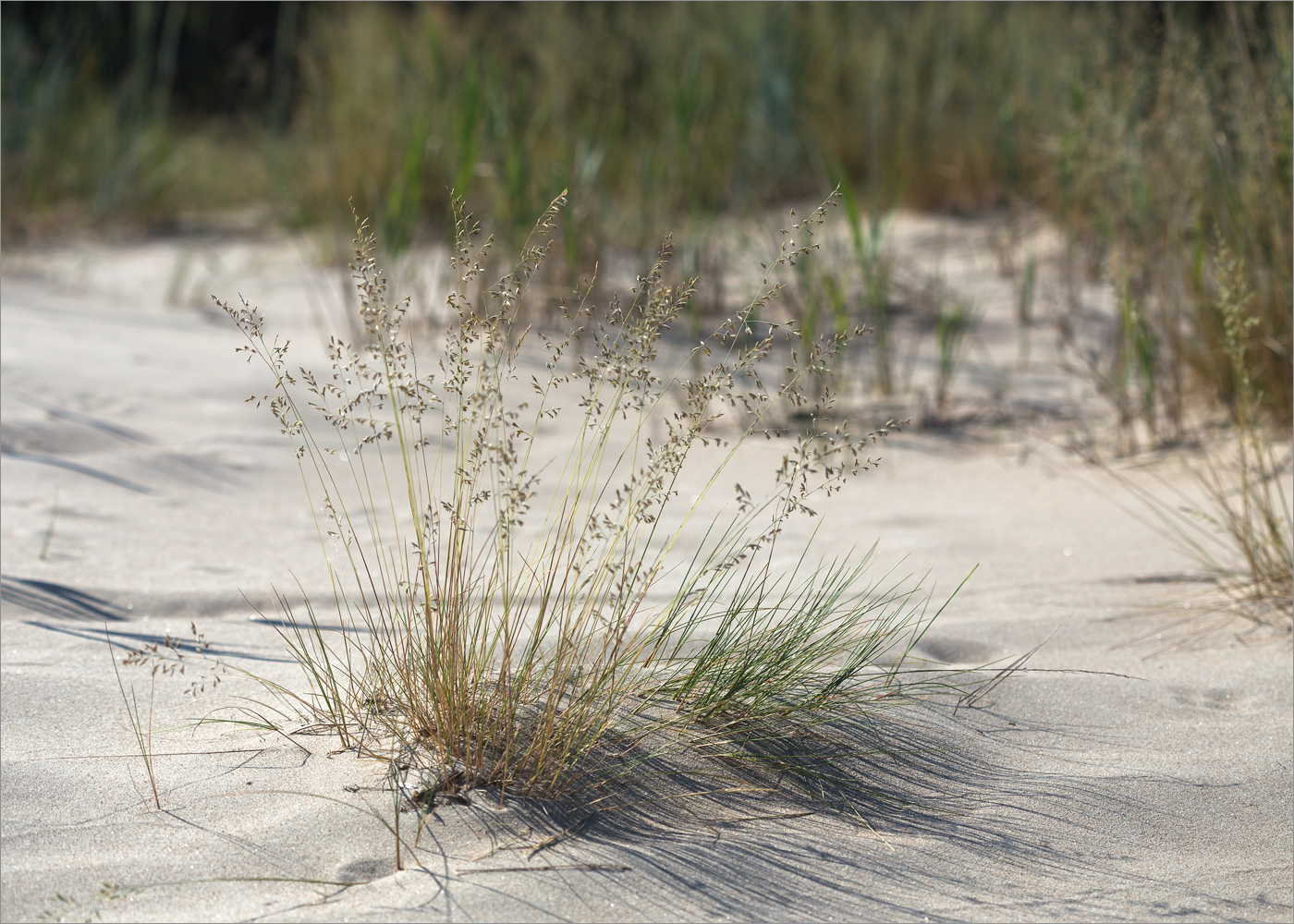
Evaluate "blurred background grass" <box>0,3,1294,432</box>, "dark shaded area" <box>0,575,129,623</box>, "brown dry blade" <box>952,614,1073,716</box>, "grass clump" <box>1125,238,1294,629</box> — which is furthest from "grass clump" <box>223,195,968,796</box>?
"blurred background grass" <box>0,3,1294,432</box>

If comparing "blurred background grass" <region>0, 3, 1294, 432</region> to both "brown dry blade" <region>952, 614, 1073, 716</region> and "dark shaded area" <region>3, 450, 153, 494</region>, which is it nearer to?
"brown dry blade" <region>952, 614, 1073, 716</region>

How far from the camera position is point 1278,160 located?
3268mm

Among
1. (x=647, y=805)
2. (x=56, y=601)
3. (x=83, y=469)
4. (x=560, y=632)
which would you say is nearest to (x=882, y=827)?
(x=647, y=805)

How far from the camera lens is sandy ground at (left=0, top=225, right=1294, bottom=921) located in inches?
57.8

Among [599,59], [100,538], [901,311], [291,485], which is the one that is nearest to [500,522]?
[100,538]

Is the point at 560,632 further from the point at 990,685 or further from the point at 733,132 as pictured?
the point at 733,132

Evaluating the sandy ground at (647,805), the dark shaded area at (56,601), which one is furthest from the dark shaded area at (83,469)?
the dark shaded area at (56,601)

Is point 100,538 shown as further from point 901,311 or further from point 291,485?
point 901,311

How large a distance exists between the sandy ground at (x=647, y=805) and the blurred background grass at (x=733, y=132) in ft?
3.63

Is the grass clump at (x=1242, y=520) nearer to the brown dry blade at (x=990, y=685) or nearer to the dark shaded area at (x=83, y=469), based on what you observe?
the brown dry blade at (x=990, y=685)

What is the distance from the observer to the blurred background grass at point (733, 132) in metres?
3.78

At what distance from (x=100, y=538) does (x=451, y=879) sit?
1.58m

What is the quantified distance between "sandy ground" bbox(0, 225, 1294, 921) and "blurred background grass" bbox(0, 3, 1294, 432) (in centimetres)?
110

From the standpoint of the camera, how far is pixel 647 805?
166 cm
